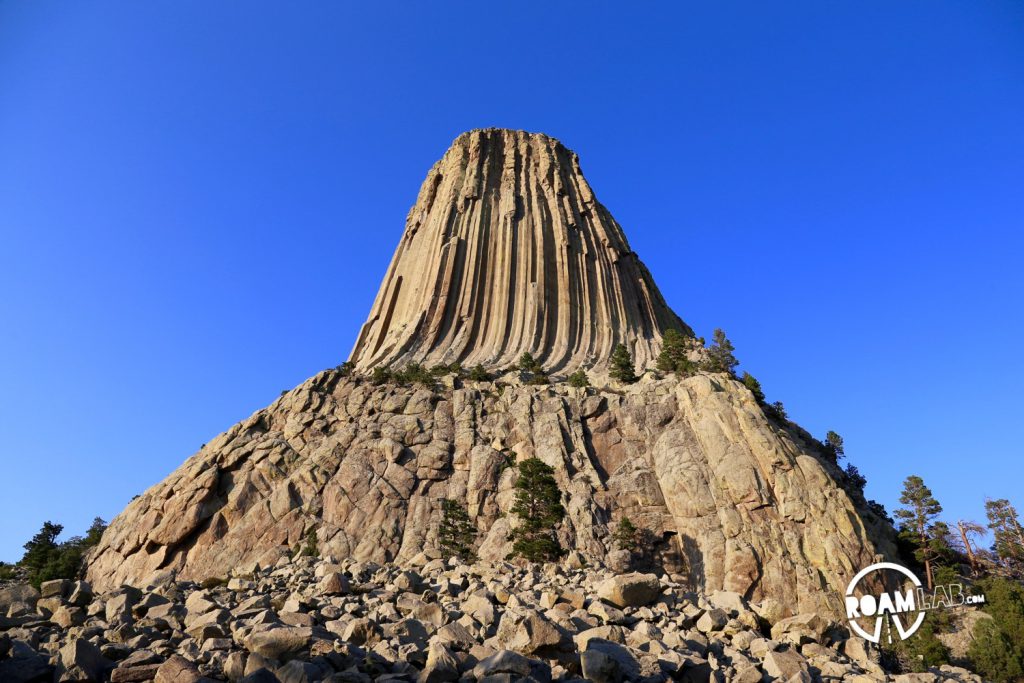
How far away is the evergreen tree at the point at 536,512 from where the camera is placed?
109ft

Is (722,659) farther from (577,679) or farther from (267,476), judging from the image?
(267,476)

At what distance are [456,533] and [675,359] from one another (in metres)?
30.5

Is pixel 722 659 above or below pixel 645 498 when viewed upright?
below

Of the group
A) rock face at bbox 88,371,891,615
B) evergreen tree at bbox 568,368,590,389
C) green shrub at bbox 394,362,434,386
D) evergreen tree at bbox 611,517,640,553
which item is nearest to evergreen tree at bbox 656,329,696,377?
rock face at bbox 88,371,891,615

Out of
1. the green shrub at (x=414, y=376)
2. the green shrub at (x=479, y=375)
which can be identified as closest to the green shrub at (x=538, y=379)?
the green shrub at (x=479, y=375)

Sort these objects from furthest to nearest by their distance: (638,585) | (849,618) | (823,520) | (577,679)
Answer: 1. (823,520)
2. (849,618)
3. (638,585)
4. (577,679)

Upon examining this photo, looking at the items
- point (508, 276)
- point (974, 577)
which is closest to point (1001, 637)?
point (974, 577)

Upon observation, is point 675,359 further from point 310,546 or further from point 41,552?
point 41,552

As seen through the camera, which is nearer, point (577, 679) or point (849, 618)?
point (577, 679)

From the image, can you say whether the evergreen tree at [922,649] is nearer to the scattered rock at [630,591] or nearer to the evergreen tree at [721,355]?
the scattered rock at [630,591]

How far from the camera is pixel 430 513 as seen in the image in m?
39.2

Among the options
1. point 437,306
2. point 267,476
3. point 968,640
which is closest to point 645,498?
point 968,640

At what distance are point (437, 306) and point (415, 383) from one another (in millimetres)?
16612

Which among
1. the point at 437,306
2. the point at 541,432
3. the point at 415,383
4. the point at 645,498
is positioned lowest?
the point at 645,498
